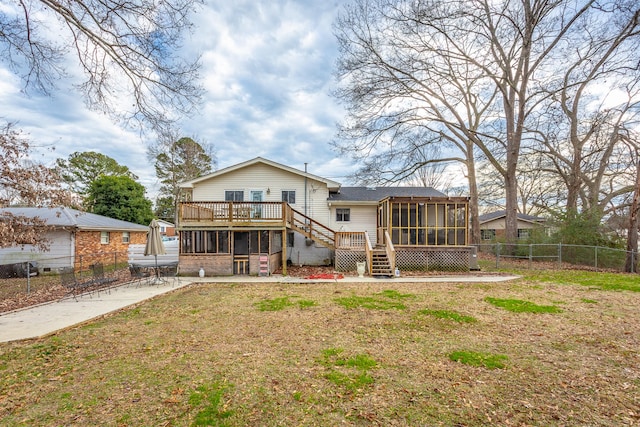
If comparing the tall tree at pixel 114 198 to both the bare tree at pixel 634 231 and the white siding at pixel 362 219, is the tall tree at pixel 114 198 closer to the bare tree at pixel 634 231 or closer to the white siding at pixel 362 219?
the white siding at pixel 362 219

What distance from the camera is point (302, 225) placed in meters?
15.4

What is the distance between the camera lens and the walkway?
5.68 metres

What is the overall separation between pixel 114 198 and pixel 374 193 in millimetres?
21091

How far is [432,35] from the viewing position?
1517cm

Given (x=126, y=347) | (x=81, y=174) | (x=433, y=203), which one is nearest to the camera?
(x=126, y=347)

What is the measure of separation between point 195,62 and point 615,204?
80.2 ft

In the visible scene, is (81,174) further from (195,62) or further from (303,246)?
(195,62)

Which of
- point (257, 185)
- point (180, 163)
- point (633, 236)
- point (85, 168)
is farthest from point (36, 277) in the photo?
point (633, 236)

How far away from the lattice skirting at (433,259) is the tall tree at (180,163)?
873 inches

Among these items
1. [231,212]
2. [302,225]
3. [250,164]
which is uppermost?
[250,164]

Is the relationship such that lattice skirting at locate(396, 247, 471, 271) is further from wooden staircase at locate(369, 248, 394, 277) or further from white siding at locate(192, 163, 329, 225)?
white siding at locate(192, 163, 329, 225)

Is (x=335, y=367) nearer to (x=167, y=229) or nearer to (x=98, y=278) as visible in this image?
(x=98, y=278)

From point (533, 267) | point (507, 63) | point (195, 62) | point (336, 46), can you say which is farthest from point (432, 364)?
point (507, 63)

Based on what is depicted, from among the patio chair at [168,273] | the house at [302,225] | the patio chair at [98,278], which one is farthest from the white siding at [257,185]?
the patio chair at [98,278]
